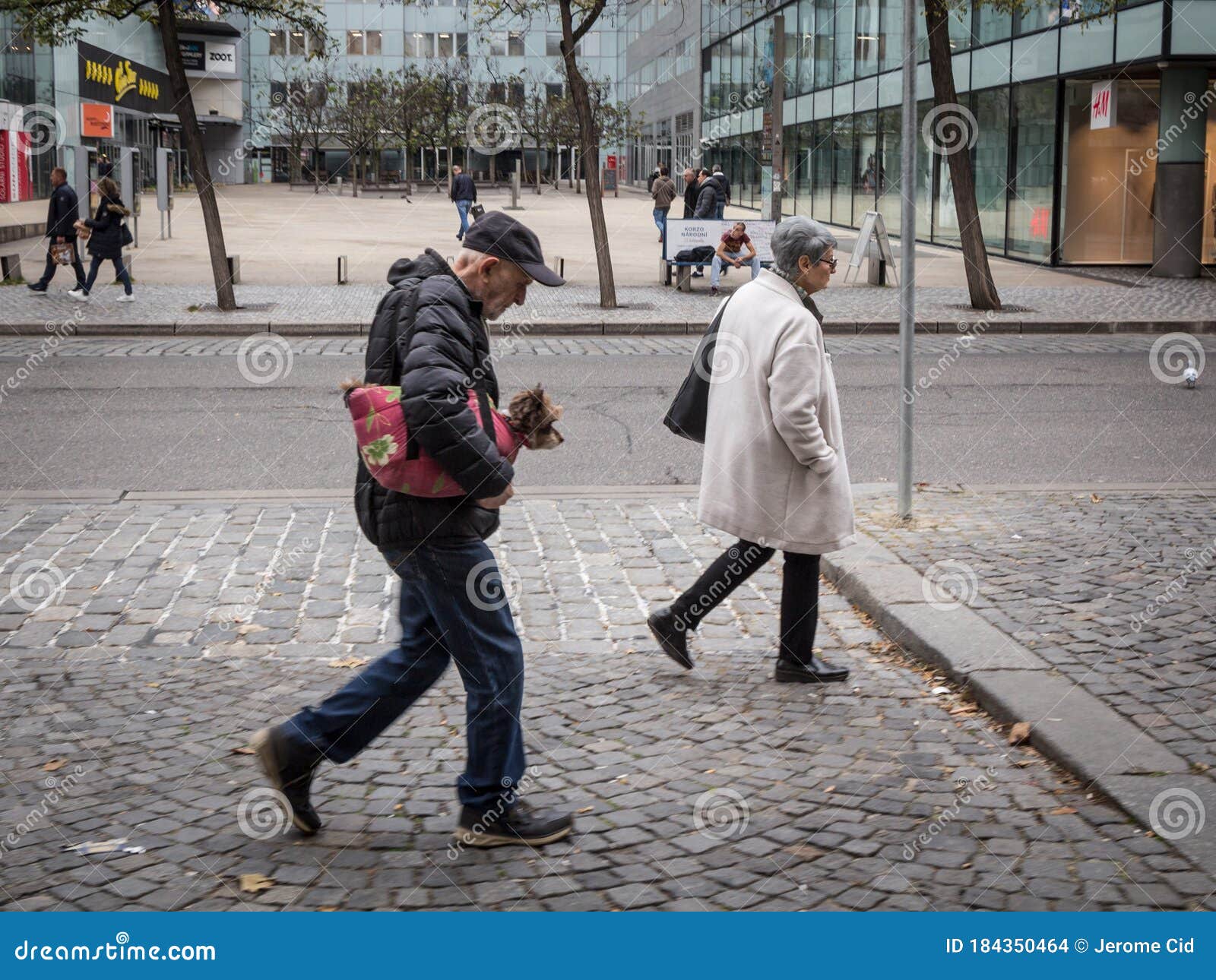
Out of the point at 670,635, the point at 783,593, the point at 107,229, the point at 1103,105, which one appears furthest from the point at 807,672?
the point at 1103,105

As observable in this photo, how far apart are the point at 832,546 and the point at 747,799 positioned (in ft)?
4.12

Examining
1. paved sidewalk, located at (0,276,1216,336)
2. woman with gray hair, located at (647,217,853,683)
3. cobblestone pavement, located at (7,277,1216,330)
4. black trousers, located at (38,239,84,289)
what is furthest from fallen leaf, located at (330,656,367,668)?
black trousers, located at (38,239,84,289)

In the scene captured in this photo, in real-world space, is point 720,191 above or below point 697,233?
above

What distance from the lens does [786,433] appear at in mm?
5129

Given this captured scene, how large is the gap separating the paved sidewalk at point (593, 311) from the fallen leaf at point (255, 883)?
13.4m

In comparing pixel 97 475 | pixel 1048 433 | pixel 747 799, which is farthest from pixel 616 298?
pixel 747 799

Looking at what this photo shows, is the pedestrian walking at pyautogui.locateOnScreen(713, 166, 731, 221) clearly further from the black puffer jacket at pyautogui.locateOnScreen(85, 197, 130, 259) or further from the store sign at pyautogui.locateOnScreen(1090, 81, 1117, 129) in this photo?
→ the black puffer jacket at pyautogui.locateOnScreen(85, 197, 130, 259)

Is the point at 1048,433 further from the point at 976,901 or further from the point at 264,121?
A: the point at 264,121

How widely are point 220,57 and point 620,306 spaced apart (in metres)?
59.6

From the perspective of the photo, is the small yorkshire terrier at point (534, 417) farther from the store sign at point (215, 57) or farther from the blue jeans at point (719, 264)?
the store sign at point (215, 57)

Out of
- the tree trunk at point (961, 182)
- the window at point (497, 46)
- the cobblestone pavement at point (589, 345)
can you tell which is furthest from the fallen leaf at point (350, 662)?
the window at point (497, 46)

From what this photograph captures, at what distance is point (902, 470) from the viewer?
24.7 feet

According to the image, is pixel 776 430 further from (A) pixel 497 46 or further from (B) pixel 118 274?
(A) pixel 497 46

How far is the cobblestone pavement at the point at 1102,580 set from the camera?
16.7ft
